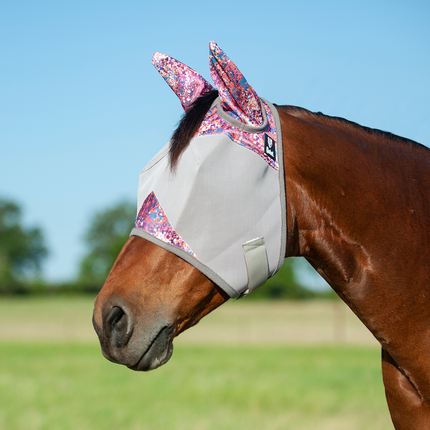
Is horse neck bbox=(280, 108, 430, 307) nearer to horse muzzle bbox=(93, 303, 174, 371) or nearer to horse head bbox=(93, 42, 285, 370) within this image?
horse head bbox=(93, 42, 285, 370)

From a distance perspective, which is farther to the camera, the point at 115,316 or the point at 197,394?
the point at 197,394

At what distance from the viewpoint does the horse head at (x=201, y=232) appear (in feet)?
5.30

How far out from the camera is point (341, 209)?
178 cm

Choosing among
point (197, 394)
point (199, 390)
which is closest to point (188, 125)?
point (197, 394)

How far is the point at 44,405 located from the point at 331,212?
881 centimetres

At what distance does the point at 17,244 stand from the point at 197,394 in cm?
8175

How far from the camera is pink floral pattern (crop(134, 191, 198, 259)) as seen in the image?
5.37 ft

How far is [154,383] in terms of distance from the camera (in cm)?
1144

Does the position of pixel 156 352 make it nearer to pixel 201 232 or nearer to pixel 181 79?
pixel 201 232

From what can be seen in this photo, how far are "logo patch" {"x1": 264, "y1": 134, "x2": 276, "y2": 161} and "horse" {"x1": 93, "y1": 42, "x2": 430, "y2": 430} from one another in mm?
27

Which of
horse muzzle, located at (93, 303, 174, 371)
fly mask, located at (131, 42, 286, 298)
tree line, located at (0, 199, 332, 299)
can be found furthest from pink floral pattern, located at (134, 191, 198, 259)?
tree line, located at (0, 199, 332, 299)

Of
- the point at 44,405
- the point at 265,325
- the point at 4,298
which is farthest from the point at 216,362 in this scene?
the point at 4,298

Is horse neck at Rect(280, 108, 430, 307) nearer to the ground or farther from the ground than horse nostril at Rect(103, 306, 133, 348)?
farther from the ground

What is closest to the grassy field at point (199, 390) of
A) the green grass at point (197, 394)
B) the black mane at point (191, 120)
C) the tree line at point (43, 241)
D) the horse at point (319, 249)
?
the green grass at point (197, 394)
